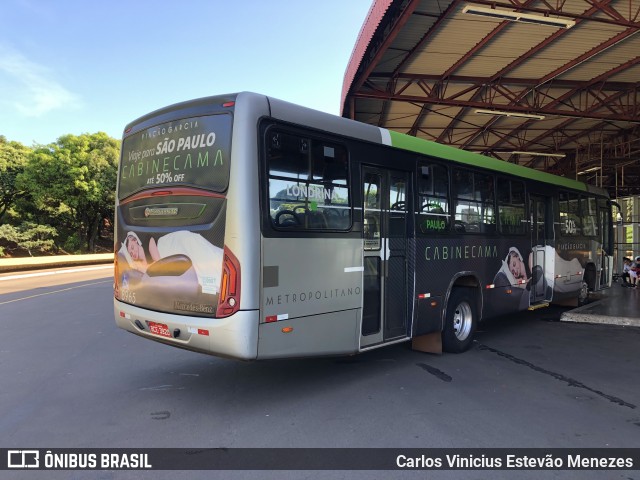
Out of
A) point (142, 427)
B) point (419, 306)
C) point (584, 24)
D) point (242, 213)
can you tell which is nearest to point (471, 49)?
point (584, 24)

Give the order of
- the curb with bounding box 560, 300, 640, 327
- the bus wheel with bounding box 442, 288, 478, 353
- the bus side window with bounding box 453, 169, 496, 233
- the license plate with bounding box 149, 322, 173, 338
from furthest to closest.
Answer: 1. the curb with bounding box 560, 300, 640, 327
2. the bus side window with bounding box 453, 169, 496, 233
3. the bus wheel with bounding box 442, 288, 478, 353
4. the license plate with bounding box 149, 322, 173, 338

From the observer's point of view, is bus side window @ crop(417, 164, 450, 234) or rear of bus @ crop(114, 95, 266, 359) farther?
bus side window @ crop(417, 164, 450, 234)

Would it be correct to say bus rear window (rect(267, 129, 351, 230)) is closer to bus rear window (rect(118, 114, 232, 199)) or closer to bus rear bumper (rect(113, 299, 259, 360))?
bus rear window (rect(118, 114, 232, 199))

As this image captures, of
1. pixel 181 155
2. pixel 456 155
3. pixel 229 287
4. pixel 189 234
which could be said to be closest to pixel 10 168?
pixel 181 155

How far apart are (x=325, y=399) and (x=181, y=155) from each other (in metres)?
3.16

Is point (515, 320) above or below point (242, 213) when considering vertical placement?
below

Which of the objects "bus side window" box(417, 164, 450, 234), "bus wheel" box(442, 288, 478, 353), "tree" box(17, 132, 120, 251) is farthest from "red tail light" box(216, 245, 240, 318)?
"tree" box(17, 132, 120, 251)

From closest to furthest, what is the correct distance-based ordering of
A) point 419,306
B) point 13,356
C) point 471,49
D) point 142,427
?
point 142,427
point 419,306
point 13,356
point 471,49

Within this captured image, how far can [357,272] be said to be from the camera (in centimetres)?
539

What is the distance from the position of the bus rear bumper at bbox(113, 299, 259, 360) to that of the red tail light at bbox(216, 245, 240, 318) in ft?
0.24

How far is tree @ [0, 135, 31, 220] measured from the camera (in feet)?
116

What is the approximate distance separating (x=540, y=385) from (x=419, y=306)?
177 centimetres

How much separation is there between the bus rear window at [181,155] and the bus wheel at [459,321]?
4267 mm

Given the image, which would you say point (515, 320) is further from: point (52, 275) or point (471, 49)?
point (52, 275)
